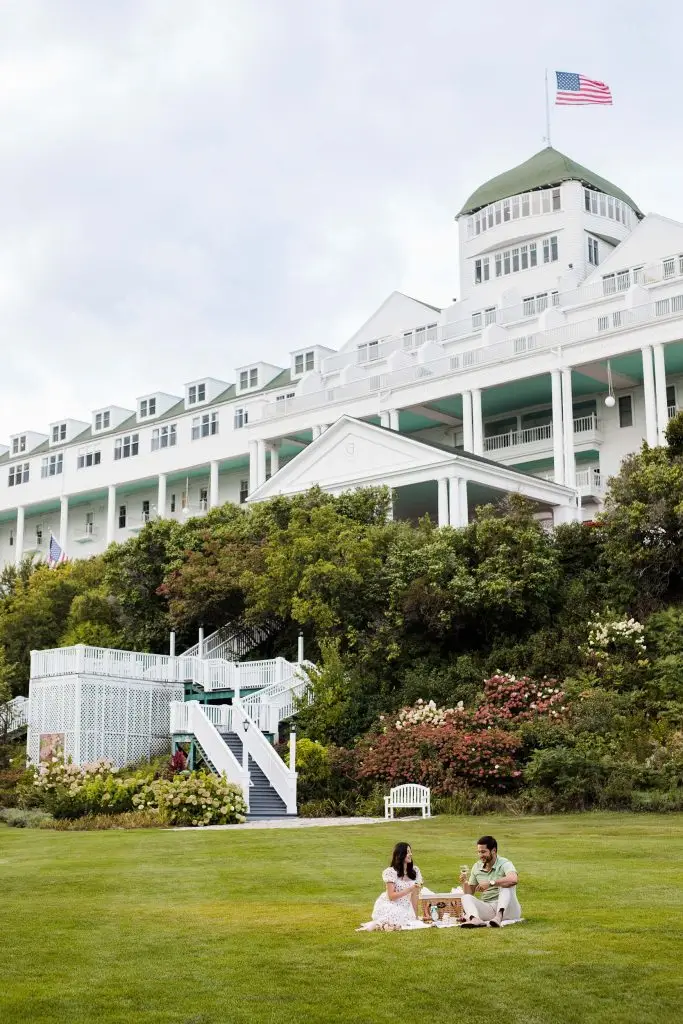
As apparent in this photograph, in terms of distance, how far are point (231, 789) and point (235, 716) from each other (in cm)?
369

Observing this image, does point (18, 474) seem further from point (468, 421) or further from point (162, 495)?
point (468, 421)

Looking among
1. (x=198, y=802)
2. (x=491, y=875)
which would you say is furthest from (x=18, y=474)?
(x=491, y=875)

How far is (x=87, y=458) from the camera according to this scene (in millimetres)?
73125

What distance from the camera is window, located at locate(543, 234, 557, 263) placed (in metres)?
57.2

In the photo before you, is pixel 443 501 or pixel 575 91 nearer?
pixel 443 501

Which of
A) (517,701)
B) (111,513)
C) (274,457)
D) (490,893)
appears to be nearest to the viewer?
(490,893)

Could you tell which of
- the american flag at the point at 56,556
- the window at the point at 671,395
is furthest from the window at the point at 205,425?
the window at the point at 671,395

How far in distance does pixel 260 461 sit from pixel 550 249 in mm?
16375

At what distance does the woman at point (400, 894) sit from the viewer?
11.7m

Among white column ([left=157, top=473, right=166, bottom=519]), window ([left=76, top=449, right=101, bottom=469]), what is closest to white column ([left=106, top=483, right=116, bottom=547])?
white column ([left=157, top=473, right=166, bottom=519])

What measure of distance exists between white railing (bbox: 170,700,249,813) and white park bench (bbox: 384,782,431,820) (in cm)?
366

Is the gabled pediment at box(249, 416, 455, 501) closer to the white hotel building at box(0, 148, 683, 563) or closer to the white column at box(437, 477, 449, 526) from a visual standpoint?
the white hotel building at box(0, 148, 683, 563)

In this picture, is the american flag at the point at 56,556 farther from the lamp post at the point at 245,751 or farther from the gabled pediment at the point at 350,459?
the lamp post at the point at 245,751

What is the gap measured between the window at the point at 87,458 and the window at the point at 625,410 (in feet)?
107
